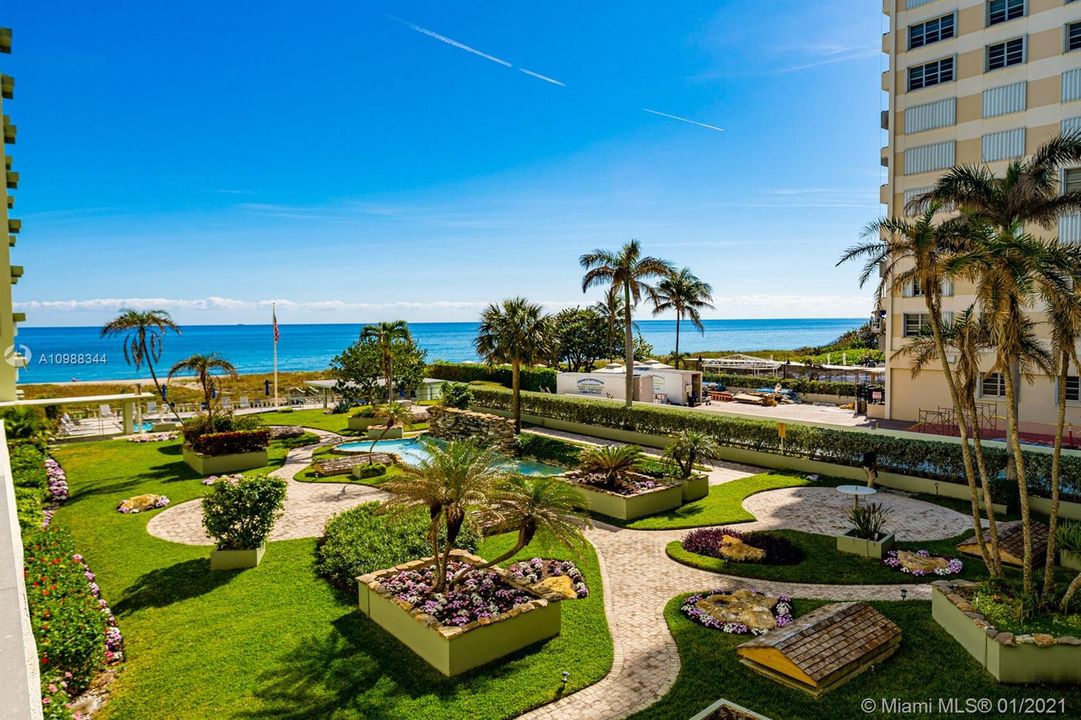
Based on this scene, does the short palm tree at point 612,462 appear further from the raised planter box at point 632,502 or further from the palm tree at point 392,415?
the palm tree at point 392,415

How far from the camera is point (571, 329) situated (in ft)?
207

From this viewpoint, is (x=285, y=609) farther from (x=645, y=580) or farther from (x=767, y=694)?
(x=767, y=694)

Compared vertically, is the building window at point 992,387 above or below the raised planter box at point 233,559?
above

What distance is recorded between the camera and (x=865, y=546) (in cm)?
1562

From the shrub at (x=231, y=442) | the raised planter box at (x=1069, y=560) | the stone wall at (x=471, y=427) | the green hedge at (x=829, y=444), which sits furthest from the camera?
the stone wall at (x=471, y=427)

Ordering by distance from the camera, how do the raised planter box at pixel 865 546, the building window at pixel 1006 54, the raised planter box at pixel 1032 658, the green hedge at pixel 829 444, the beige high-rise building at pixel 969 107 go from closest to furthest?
the raised planter box at pixel 1032 658 → the raised planter box at pixel 865 546 → the green hedge at pixel 829 444 → the beige high-rise building at pixel 969 107 → the building window at pixel 1006 54

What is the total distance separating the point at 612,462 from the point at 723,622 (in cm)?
886

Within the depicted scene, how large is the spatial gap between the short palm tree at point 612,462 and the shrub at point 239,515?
10094 millimetres

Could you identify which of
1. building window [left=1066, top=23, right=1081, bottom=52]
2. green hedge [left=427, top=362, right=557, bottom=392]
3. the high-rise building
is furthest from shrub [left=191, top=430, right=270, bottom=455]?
building window [left=1066, top=23, right=1081, bottom=52]

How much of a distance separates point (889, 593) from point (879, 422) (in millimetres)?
24155

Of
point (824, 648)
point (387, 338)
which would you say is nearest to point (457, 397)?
point (387, 338)

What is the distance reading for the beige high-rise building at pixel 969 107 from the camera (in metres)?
29.5

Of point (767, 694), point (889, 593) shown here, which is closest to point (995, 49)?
point (889, 593)

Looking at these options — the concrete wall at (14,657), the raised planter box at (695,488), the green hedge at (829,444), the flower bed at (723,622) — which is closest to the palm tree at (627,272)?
the green hedge at (829,444)
